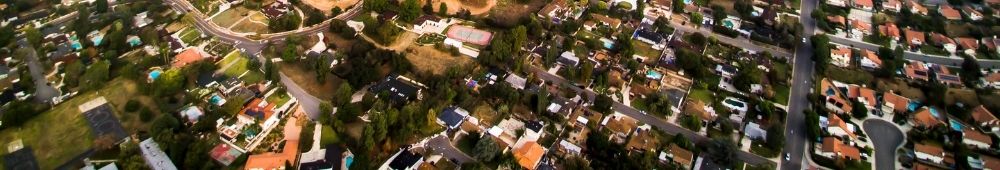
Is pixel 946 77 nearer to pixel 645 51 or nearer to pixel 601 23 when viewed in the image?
pixel 645 51

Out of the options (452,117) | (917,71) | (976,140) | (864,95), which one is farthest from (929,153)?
(452,117)

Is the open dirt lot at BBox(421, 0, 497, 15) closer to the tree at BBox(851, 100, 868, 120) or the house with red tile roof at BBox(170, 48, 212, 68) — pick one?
the house with red tile roof at BBox(170, 48, 212, 68)

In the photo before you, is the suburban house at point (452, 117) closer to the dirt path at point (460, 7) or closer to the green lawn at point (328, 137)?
the green lawn at point (328, 137)

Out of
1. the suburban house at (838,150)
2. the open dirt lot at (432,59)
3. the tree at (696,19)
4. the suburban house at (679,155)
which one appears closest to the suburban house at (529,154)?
the suburban house at (679,155)

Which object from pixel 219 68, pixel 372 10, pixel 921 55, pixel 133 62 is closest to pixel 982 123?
pixel 921 55

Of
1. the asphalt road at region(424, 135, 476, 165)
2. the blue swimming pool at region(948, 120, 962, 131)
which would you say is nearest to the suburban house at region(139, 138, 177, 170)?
the asphalt road at region(424, 135, 476, 165)

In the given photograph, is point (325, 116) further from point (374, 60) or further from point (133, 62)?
point (133, 62)
